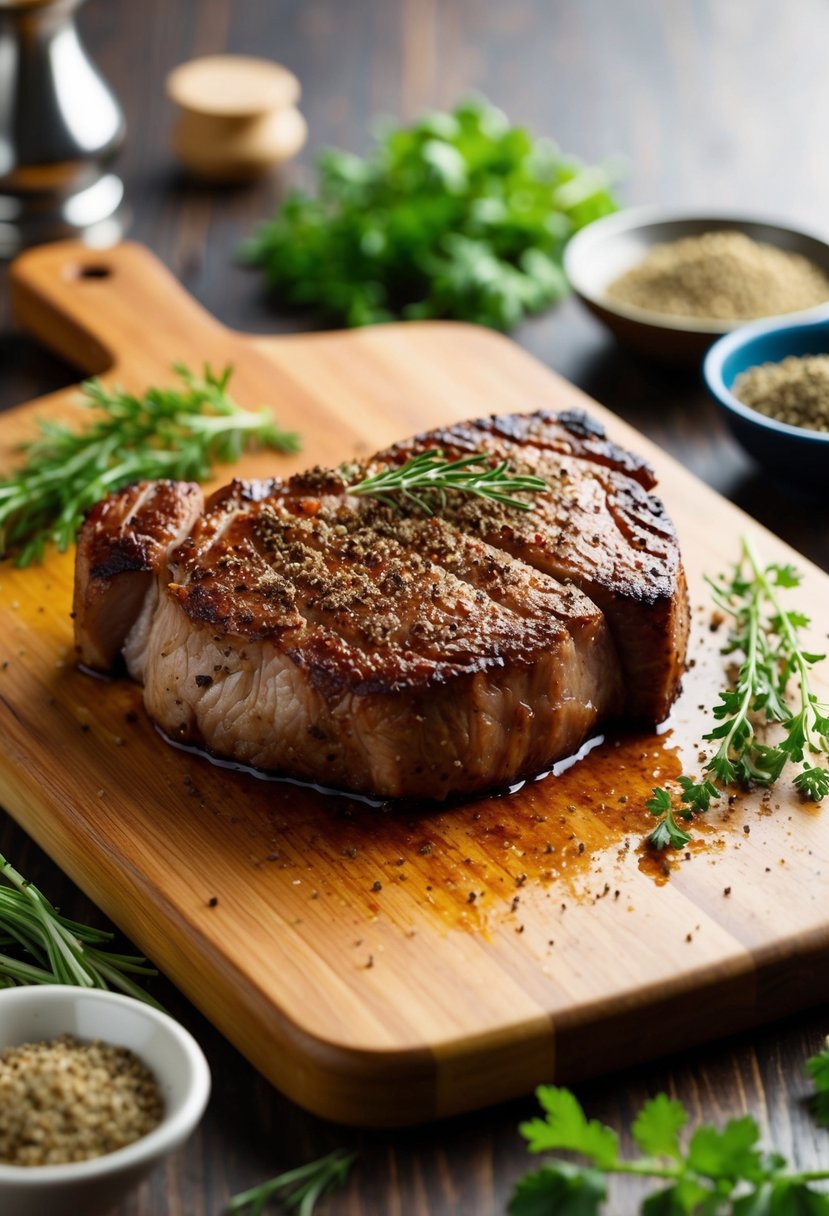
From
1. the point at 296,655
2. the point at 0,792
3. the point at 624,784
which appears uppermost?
the point at 296,655

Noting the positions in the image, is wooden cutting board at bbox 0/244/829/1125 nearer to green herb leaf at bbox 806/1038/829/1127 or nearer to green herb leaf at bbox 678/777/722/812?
green herb leaf at bbox 678/777/722/812

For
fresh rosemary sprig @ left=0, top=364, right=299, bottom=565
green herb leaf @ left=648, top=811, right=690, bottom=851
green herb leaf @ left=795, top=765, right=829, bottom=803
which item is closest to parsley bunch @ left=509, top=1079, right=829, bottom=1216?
green herb leaf @ left=648, top=811, right=690, bottom=851

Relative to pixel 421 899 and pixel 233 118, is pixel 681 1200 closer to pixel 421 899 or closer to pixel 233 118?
pixel 421 899

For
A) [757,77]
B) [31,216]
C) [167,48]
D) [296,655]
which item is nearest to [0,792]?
[296,655]

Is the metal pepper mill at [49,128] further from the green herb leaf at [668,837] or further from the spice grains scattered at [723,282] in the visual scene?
the green herb leaf at [668,837]

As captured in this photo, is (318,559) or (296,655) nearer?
(296,655)

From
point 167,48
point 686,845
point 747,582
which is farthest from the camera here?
point 167,48

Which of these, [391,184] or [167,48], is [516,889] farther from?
[167,48]
